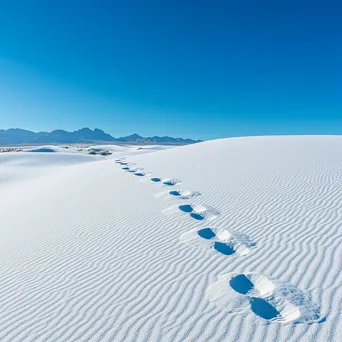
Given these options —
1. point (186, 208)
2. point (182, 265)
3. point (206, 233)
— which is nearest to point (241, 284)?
point (182, 265)

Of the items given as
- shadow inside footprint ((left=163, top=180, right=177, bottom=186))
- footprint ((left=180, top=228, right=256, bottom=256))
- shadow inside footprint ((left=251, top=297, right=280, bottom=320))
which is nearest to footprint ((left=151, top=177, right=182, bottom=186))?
shadow inside footprint ((left=163, top=180, right=177, bottom=186))

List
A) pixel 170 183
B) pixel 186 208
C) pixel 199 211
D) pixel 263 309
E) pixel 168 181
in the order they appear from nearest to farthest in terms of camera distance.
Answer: pixel 263 309 < pixel 199 211 < pixel 186 208 < pixel 170 183 < pixel 168 181

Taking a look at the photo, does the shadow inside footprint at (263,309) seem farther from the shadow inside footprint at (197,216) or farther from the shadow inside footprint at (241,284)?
the shadow inside footprint at (197,216)

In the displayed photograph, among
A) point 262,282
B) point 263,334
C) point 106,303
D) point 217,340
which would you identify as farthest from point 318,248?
point 106,303

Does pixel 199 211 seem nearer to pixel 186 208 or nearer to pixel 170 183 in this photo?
pixel 186 208

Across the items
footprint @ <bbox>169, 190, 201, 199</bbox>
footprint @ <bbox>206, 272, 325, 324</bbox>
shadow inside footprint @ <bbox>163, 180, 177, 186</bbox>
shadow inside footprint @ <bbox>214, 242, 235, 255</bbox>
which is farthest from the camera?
shadow inside footprint @ <bbox>163, 180, 177, 186</bbox>

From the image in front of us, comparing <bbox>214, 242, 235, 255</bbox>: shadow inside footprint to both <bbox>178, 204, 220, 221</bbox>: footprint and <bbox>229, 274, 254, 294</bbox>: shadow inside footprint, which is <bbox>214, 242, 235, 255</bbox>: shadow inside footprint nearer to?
<bbox>229, 274, 254, 294</bbox>: shadow inside footprint

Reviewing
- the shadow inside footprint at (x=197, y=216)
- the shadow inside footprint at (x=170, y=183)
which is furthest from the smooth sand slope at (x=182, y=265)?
the shadow inside footprint at (x=170, y=183)
